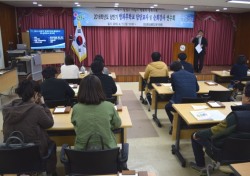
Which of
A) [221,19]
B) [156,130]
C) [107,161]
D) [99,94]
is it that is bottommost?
[156,130]

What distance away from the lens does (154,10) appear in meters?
8.24

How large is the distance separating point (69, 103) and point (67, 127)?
0.87 metres

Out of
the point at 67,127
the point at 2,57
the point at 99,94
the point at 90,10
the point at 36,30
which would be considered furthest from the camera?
the point at 90,10

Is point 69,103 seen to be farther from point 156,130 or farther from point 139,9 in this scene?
point 139,9

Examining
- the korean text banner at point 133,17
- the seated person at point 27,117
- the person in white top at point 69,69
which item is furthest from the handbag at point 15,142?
the korean text banner at point 133,17

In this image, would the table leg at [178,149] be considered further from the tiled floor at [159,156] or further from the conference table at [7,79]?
the conference table at [7,79]

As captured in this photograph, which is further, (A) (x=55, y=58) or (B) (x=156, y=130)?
(A) (x=55, y=58)

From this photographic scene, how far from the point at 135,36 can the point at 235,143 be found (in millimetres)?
7058

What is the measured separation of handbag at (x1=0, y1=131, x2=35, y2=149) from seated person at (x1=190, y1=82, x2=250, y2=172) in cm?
162

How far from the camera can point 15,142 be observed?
6.27ft

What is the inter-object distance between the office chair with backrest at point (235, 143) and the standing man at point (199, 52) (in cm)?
598

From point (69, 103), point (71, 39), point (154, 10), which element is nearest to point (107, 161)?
point (69, 103)

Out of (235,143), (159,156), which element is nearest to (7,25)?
(159,156)

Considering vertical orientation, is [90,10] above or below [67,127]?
above
